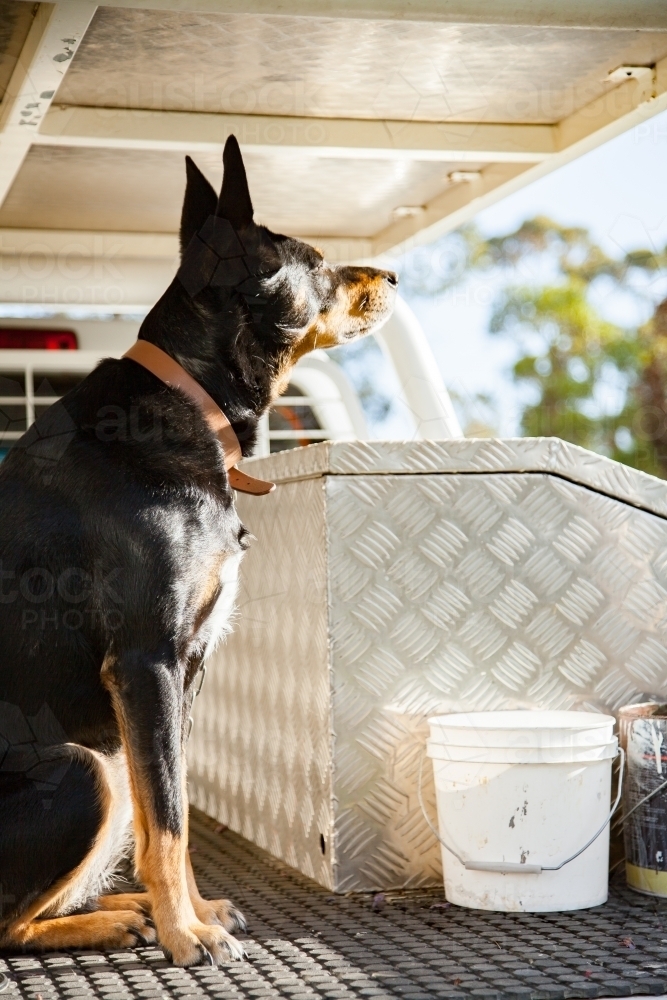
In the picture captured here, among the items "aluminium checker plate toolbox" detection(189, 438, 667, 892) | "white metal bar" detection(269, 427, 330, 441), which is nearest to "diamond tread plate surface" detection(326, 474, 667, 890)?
"aluminium checker plate toolbox" detection(189, 438, 667, 892)

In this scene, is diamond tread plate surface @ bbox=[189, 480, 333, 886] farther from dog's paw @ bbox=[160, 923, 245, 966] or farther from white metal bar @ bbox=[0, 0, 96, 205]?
white metal bar @ bbox=[0, 0, 96, 205]

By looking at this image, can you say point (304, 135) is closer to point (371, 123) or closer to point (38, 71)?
point (371, 123)

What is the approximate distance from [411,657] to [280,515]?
670 mm

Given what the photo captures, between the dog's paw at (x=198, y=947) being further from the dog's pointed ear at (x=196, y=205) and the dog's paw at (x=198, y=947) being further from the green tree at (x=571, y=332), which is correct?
the green tree at (x=571, y=332)

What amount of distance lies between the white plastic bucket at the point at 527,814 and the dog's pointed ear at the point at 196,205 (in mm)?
1511

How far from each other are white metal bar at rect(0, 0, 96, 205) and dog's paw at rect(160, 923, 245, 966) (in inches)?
87.8

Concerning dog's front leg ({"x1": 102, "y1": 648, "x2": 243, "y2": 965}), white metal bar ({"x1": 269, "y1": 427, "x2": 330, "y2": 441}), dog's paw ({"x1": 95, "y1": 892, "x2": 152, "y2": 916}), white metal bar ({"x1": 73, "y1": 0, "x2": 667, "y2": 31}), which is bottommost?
dog's paw ({"x1": 95, "y1": 892, "x2": 152, "y2": 916})

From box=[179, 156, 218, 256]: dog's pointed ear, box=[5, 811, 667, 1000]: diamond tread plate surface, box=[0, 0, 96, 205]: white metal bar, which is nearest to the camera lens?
box=[5, 811, 667, 1000]: diamond tread plate surface

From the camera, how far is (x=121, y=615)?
8.12 ft

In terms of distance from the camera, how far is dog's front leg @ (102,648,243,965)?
2.39 m

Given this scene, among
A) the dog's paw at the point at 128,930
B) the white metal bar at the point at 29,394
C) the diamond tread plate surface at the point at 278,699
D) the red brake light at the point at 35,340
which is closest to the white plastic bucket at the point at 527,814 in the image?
the diamond tread plate surface at the point at 278,699

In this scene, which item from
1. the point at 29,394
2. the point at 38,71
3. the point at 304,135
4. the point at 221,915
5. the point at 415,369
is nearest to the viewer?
the point at 221,915

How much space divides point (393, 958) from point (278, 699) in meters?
1.13

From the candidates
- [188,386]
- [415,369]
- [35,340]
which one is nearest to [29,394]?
[35,340]
